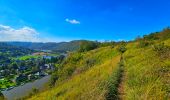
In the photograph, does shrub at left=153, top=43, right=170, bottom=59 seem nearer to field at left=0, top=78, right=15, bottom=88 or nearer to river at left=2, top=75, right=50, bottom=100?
river at left=2, top=75, right=50, bottom=100

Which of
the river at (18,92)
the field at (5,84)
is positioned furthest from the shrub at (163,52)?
the field at (5,84)

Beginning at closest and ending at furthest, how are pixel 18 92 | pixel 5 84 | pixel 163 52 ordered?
1. pixel 163 52
2. pixel 18 92
3. pixel 5 84

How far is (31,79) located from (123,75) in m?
157

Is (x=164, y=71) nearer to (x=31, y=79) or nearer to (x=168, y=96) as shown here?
(x=168, y=96)

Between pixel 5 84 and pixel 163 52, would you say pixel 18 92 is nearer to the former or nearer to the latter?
pixel 5 84

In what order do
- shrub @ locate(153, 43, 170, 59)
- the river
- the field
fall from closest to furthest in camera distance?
shrub @ locate(153, 43, 170, 59), the river, the field

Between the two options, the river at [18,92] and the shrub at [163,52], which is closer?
the shrub at [163,52]

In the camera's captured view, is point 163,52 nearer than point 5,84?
Yes

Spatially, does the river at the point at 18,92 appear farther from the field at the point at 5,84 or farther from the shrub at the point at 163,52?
the shrub at the point at 163,52

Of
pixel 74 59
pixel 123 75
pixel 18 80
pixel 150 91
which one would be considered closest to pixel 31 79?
pixel 18 80

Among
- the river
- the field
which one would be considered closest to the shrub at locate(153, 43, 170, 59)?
Answer: the river

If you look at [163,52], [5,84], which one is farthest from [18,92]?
[163,52]

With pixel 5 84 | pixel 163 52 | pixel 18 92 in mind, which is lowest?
pixel 5 84

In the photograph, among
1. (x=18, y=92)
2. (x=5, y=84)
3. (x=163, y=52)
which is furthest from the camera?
(x=5, y=84)
